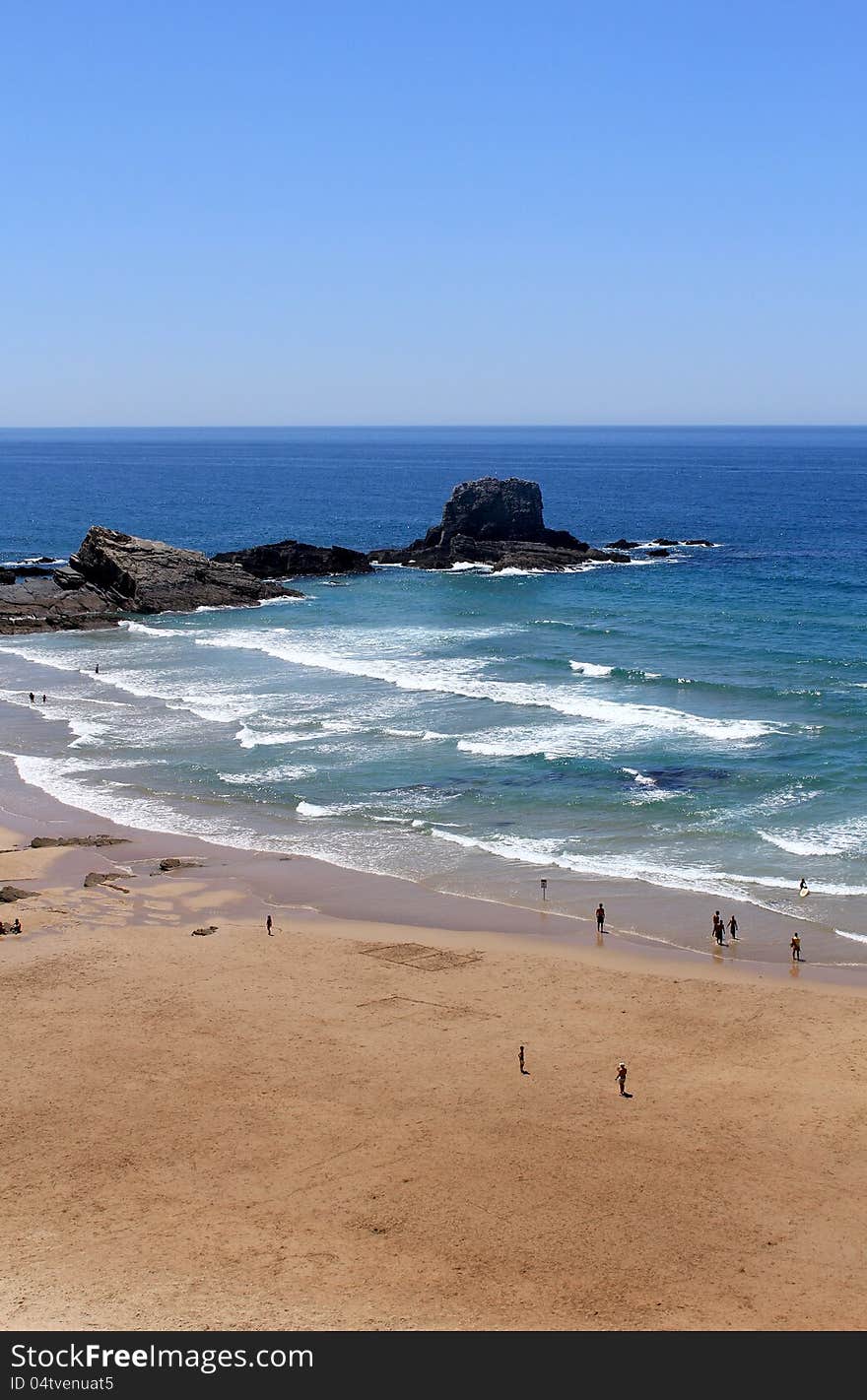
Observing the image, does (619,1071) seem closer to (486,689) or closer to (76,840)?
(76,840)

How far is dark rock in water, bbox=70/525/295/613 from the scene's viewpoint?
3339 inches

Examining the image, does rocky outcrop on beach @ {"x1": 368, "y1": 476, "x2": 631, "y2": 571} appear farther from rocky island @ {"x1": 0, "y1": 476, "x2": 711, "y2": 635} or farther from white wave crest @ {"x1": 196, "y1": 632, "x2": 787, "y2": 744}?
white wave crest @ {"x1": 196, "y1": 632, "x2": 787, "y2": 744}

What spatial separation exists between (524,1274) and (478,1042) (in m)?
8.38

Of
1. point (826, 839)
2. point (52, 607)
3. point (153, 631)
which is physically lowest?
point (826, 839)

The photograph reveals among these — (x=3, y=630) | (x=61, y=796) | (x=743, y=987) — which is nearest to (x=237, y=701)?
(x=61, y=796)

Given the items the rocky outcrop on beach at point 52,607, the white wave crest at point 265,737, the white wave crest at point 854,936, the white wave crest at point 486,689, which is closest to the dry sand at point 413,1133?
the white wave crest at point 854,936

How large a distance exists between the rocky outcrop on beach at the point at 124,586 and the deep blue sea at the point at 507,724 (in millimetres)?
2947

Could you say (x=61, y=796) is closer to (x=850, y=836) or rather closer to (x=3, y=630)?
(x=850, y=836)

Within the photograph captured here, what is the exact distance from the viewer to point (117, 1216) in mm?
21484

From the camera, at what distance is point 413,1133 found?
951 inches

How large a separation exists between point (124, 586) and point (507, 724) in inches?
1558

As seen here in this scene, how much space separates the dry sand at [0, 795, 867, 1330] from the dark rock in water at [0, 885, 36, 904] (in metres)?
1.22

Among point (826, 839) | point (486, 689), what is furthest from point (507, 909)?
point (486, 689)
